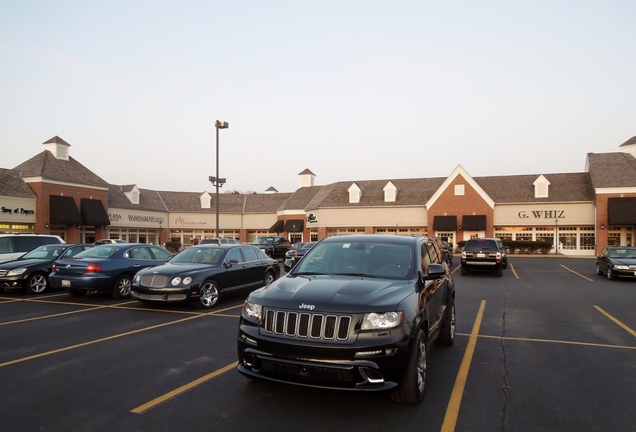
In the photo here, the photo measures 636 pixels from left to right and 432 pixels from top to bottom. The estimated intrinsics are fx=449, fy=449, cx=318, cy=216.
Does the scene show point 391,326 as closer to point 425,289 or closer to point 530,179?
point 425,289

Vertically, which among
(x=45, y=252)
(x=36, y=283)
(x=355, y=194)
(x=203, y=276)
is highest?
(x=355, y=194)

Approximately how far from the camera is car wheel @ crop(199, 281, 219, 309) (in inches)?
412

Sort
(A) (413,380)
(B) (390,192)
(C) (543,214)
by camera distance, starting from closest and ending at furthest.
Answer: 1. (A) (413,380)
2. (C) (543,214)
3. (B) (390,192)

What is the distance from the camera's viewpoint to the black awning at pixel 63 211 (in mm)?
38406

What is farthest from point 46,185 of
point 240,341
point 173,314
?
point 240,341

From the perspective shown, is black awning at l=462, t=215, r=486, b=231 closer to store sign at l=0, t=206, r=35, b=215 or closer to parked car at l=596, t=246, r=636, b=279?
parked car at l=596, t=246, r=636, b=279

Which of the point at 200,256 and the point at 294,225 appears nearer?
the point at 200,256

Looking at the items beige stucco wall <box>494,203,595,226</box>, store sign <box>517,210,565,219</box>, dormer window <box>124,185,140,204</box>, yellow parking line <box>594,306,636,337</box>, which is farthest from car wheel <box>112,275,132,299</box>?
dormer window <box>124,185,140,204</box>

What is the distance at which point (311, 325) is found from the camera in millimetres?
4379

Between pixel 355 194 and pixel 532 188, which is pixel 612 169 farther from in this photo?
pixel 355 194

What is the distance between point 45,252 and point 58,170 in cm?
3020

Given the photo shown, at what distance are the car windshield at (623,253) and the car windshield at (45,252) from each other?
70.1ft

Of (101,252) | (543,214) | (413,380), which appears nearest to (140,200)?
(101,252)

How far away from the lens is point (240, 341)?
4734 mm
